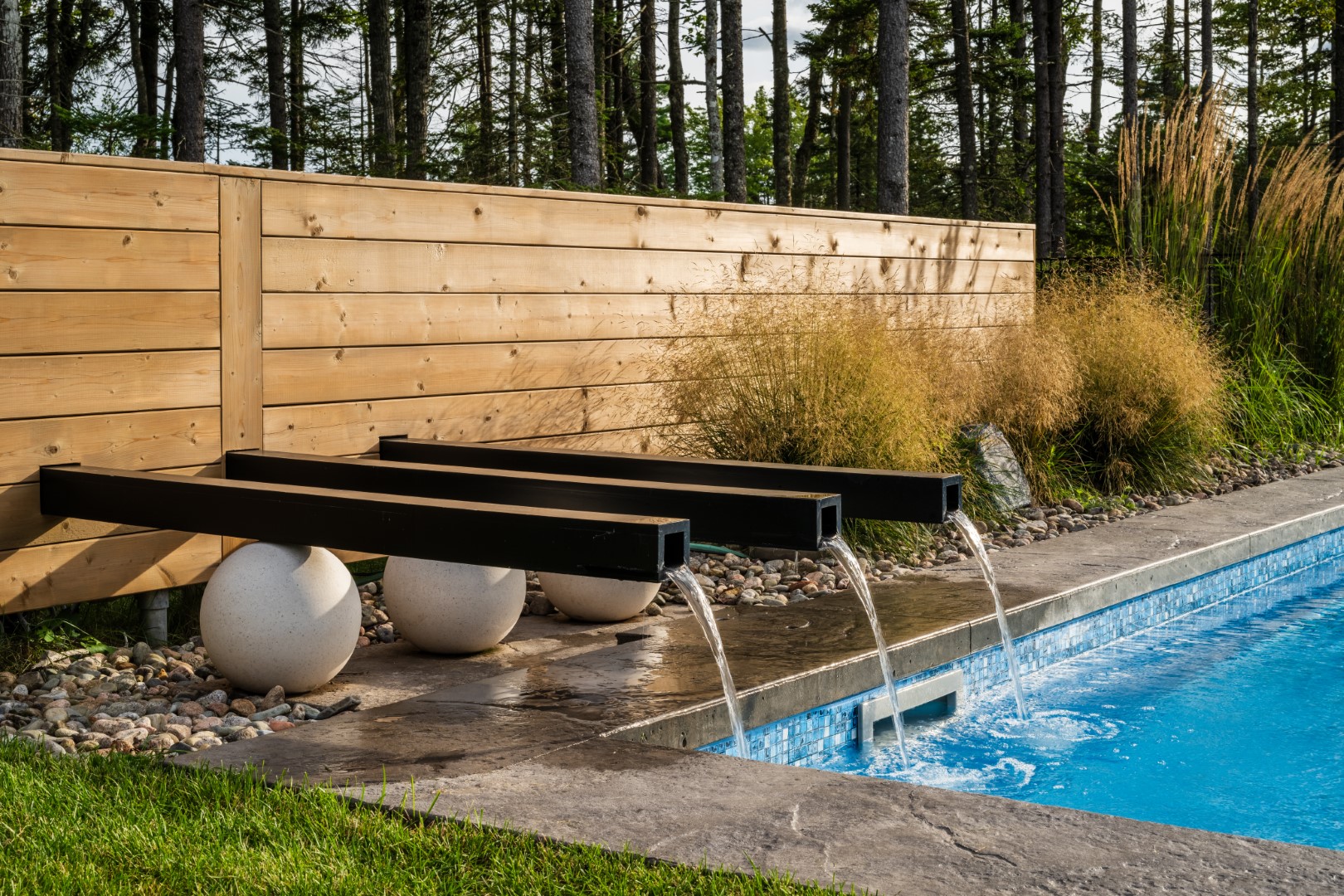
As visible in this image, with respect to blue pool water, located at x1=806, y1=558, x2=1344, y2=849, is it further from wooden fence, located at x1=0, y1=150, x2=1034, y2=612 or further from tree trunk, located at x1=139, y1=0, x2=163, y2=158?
tree trunk, located at x1=139, y1=0, x2=163, y2=158

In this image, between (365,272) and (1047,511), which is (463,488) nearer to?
(365,272)

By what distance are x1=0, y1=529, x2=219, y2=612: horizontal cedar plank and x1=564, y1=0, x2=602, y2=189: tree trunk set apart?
5.40m

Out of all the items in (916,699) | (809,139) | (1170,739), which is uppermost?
(809,139)

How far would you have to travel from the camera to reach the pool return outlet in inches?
114

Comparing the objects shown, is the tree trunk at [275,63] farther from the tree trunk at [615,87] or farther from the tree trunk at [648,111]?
the tree trunk at [648,111]

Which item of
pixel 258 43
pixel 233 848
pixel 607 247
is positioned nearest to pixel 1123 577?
pixel 607 247

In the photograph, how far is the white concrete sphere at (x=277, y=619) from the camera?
10.8ft

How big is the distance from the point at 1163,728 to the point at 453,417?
8.79 ft

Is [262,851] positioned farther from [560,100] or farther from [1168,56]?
[1168,56]

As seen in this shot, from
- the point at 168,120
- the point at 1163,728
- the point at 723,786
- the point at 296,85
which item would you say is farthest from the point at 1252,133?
the point at 723,786

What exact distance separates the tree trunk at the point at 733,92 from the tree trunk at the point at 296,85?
4.73 meters

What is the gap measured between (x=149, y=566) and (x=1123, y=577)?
3369 mm

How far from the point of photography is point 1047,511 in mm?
6445

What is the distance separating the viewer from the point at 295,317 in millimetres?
4348
